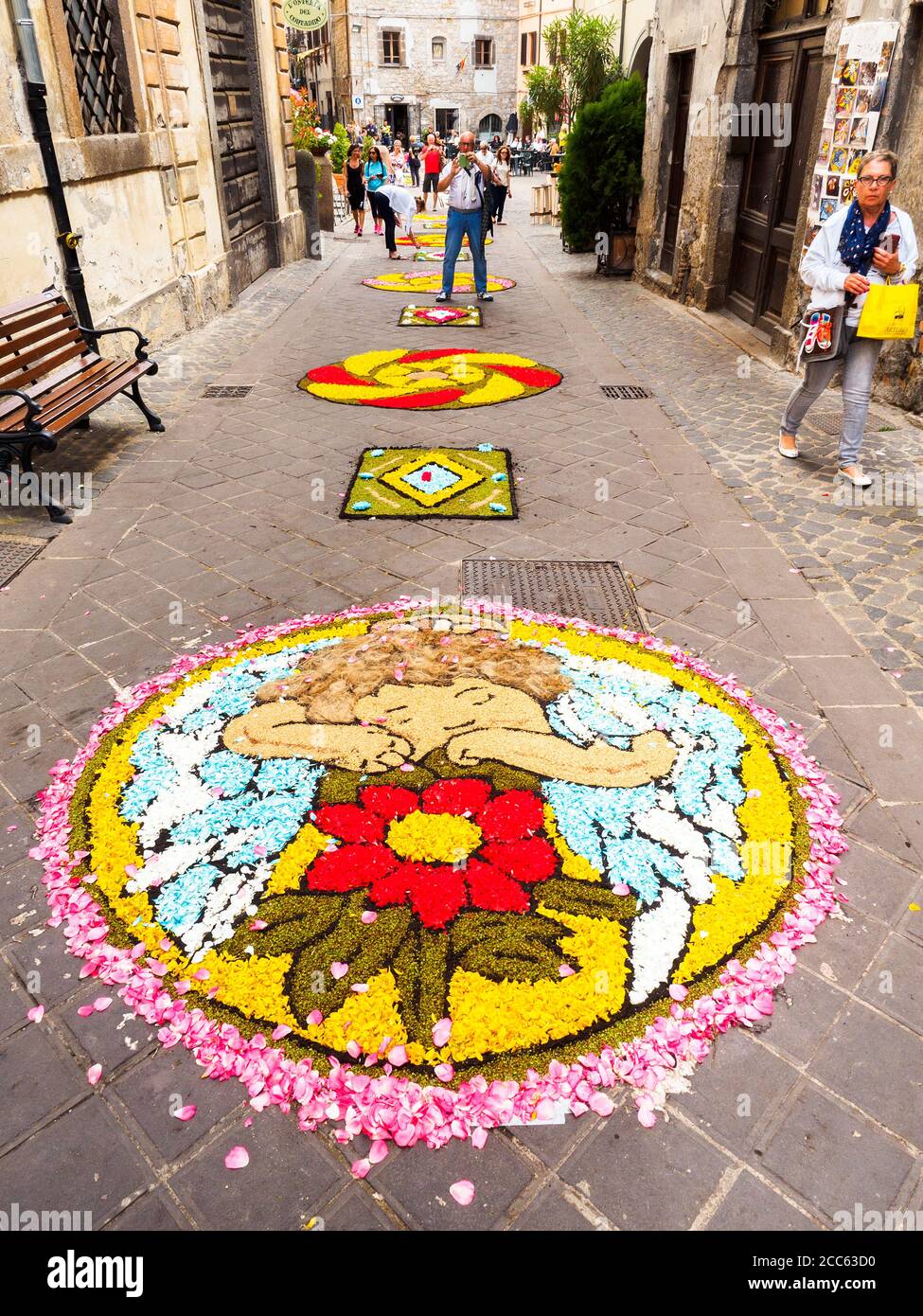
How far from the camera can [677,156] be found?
40.2 feet

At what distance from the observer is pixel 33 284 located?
6.93 m

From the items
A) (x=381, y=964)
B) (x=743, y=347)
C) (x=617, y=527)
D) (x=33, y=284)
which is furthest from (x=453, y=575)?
(x=743, y=347)

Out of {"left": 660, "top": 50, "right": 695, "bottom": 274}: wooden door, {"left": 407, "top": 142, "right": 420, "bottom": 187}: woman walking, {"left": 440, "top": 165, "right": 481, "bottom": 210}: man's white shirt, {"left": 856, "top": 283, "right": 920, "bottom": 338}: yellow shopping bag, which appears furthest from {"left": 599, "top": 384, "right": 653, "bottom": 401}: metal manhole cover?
{"left": 407, "top": 142, "right": 420, "bottom": 187}: woman walking

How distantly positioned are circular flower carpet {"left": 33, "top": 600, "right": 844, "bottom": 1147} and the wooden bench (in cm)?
240

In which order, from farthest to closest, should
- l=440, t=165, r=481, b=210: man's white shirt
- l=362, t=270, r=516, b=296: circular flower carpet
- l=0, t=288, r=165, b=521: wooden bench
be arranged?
l=362, t=270, r=516, b=296: circular flower carpet < l=440, t=165, r=481, b=210: man's white shirt < l=0, t=288, r=165, b=521: wooden bench

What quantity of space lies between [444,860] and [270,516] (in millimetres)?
3211

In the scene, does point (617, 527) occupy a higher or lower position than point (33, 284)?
lower

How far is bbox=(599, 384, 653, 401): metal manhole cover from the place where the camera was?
7.85 metres

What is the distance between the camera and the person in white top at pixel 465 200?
404 inches

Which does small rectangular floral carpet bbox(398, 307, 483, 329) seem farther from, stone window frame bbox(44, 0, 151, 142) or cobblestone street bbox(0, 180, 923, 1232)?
stone window frame bbox(44, 0, 151, 142)

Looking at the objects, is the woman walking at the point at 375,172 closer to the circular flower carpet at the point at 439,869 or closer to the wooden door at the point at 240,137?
the wooden door at the point at 240,137

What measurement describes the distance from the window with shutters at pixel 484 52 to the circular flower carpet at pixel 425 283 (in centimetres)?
4244
